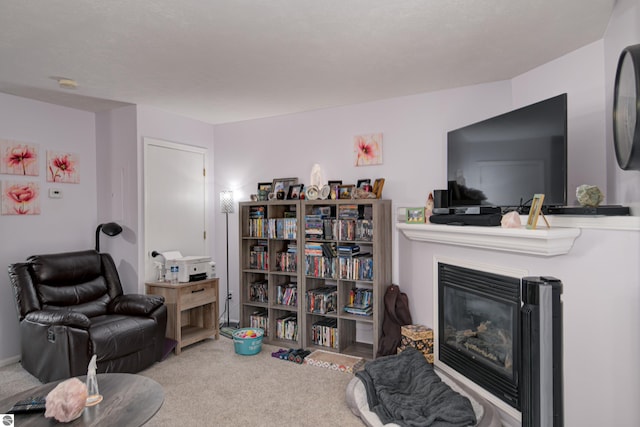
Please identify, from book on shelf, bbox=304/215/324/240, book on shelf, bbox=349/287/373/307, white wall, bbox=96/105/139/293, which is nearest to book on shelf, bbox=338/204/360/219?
book on shelf, bbox=304/215/324/240

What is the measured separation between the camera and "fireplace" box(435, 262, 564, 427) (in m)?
0.98

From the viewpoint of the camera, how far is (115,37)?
242 centimetres

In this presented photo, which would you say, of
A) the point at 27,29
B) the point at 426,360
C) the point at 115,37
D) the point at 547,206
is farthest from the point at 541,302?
the point at 27,29

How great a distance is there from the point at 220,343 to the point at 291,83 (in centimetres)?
275

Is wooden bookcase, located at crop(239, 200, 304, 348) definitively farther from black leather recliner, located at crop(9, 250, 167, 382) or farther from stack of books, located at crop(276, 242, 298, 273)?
black leather recliner, located at crop(9, 250, 167, 382)

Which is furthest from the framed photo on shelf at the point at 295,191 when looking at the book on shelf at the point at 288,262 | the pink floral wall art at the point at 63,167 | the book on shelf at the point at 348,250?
the pink floral wall art at the point at 63,167

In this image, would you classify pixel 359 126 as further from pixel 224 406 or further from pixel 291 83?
pixel 224 406

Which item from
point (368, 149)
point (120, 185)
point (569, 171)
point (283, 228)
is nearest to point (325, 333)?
point (283, 228)

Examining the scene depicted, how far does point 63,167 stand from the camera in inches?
161

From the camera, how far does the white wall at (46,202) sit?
3.65 m

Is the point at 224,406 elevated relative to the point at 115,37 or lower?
lower

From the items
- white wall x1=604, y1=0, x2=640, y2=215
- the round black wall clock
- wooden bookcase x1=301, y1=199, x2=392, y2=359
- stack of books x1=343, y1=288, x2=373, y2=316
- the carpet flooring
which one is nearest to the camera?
the round black wall clock

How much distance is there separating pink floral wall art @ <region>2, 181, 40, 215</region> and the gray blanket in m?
Answer: 3.49

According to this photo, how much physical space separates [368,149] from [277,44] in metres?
1.68
